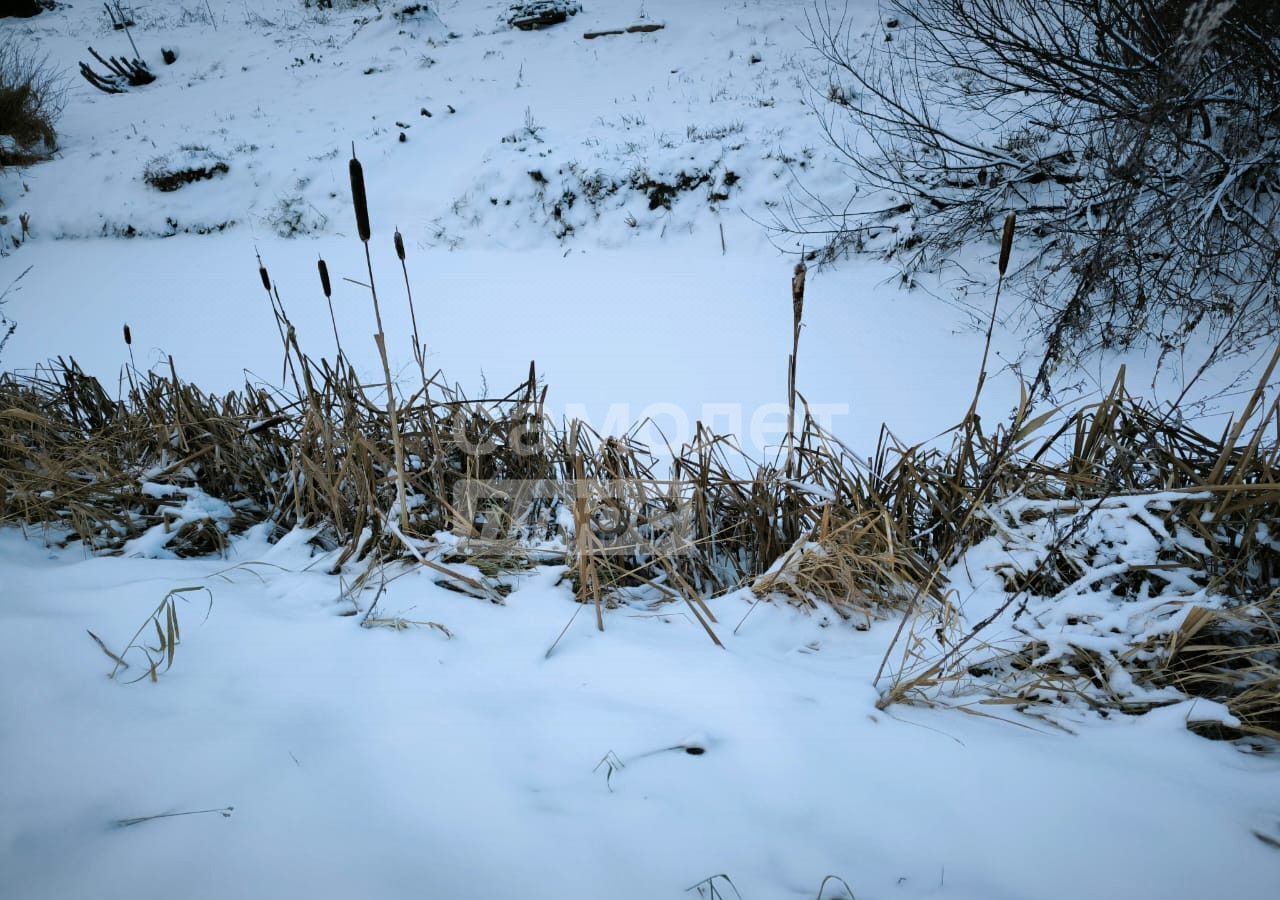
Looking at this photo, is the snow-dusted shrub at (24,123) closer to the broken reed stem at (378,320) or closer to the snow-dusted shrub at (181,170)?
the snow-dusted shrub at (181,170)

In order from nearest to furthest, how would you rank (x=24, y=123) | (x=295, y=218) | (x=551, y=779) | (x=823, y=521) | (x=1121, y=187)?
(x=551, y=779)
(x=823, y=521)
(x=1121, y=187)
(x=295, y=218)
(x=24, y=123)

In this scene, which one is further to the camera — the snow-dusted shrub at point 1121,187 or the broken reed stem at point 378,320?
the snow-dusted shrub at point 1121,187

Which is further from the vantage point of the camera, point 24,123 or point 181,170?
point 24,123

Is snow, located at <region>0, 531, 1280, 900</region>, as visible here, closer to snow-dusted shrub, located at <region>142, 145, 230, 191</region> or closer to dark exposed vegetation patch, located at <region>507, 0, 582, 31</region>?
snow-dusted shrub, located at <region>142, 145, 230, 191</region>

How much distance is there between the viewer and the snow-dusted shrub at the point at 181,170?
6.75 metres

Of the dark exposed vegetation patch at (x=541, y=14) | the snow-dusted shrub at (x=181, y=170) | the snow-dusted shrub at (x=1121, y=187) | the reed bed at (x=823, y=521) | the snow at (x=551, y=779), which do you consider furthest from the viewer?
the dark exposed vegetation patch at (x=541, y=14)

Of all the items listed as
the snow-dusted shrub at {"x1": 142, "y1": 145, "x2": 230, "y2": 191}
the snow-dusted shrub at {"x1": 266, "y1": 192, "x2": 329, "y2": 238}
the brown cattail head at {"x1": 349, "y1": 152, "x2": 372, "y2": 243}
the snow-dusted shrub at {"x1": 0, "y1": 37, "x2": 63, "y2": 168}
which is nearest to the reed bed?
the brown cattail head at {"x1": 349, "y1": 152, "x2": 372, "y2": 243}

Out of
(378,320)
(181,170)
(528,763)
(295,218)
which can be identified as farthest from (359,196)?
(181,170)

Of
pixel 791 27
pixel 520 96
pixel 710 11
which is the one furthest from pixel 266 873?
pixel 710 11

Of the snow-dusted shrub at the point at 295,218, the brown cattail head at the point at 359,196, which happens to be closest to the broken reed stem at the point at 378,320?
the brown cattail head at the point at 359,196

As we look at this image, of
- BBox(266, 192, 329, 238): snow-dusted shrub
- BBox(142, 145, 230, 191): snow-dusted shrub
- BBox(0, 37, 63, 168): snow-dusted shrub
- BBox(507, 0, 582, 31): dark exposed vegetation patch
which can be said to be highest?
BBox(507, 0, 582, 31): dark exposed vegetation patch

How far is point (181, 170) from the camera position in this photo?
22.2 feet

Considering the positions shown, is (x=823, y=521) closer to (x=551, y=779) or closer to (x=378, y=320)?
(x=551, y=779)

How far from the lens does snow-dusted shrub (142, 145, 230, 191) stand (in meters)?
6.75
